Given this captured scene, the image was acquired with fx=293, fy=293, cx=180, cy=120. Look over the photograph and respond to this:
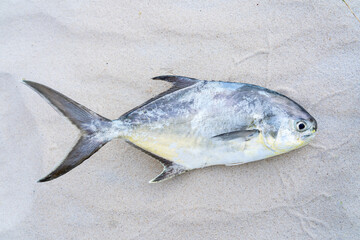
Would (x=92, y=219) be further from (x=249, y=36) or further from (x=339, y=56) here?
(x=339, y=56)

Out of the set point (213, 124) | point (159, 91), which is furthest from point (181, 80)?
point (213, 124)

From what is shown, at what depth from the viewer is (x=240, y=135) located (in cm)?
221

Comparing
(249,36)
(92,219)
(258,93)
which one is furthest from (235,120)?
(92,219)

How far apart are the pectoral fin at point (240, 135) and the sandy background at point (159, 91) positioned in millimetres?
365

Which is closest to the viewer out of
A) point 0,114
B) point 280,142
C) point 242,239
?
point 280,142

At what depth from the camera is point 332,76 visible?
2.54 m

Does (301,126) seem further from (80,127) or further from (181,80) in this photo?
(80,127)

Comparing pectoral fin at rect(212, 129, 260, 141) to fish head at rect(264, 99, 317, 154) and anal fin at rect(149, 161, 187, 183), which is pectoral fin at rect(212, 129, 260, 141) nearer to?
fish head at rect(264, 99, 317, 154)

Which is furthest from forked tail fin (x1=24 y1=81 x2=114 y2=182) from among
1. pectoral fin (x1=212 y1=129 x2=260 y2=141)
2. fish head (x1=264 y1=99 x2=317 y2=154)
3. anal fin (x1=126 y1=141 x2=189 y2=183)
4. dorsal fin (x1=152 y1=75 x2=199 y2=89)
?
fish head (x1=264 y1=99 x2=317 y2=154)

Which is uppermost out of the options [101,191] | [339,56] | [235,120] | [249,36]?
[249,36]

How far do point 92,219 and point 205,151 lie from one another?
1138mm

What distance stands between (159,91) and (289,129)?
1107 mm

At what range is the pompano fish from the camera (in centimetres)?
222

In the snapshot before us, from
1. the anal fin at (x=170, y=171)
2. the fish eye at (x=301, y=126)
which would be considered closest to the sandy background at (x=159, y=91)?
the anal fin at (x=170, y=171)
